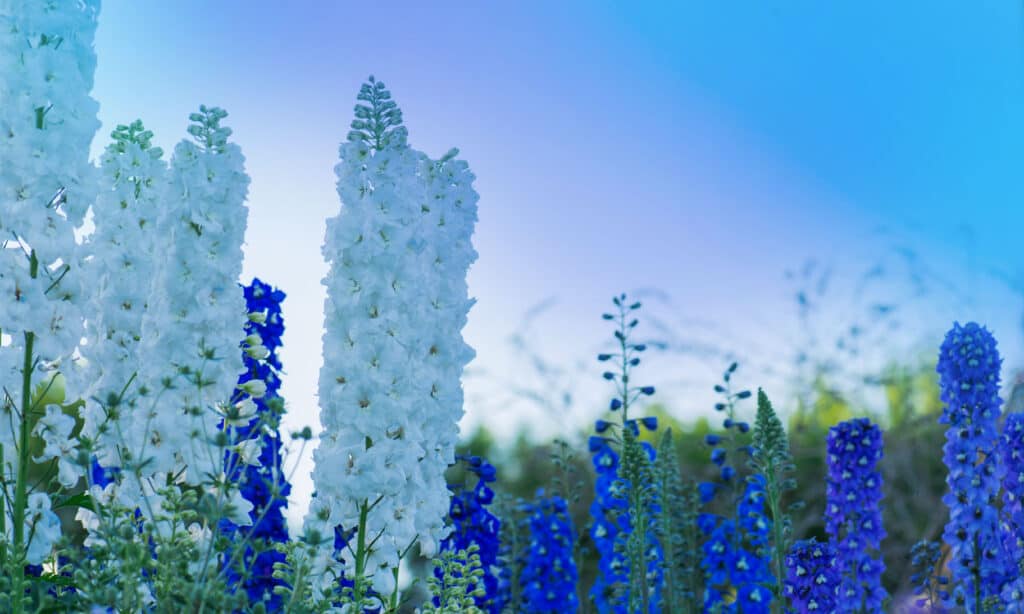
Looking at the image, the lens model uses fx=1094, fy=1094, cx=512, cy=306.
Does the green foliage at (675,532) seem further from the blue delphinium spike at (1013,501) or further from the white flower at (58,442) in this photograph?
the white flower at (58,442)

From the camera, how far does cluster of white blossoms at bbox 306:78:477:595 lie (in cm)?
413

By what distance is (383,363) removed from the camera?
415 cm

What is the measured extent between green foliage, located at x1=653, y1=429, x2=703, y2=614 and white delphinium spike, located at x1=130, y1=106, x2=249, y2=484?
7.51 feet

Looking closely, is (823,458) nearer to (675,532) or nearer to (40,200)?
(675,532)

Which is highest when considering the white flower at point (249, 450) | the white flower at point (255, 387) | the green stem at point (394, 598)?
the white flower at point (255, 387)

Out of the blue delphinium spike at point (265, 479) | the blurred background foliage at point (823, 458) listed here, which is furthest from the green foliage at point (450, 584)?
the blurred background foliage at point (823, 458)

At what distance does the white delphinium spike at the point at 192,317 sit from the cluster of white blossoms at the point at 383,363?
38 cm

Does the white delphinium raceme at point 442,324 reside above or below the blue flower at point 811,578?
above

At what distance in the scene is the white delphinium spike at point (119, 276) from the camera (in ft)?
14.3

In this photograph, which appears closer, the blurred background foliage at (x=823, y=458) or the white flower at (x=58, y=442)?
the white flower at (x=58, y=442)

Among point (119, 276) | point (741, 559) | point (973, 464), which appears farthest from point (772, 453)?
point (119, 276)

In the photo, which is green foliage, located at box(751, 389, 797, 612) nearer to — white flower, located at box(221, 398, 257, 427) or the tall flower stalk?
the tall flower stalk

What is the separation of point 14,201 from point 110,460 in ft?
3.53

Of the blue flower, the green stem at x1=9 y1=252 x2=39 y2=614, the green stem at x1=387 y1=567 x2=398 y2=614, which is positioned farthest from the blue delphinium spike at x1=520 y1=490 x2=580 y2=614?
the green stem at x1=9 y1=252 x2=39 y2=614
